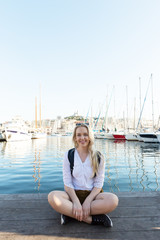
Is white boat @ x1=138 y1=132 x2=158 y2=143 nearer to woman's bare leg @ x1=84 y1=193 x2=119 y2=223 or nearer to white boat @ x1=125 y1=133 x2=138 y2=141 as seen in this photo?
white boat @ x1=125 y1=133 x2=138 y2=141

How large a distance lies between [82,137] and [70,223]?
47.1 inches

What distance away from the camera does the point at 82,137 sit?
9.38 feet

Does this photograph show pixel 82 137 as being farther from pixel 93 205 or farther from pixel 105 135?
pixel 105 135

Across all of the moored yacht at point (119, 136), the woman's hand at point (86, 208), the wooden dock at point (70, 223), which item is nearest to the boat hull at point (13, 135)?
the moored yacht at point (119, 136)

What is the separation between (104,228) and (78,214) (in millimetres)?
368

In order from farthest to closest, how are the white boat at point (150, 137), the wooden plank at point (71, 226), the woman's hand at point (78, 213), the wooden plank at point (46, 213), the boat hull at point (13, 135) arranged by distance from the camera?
the boat hull at point (13, 135)
the white boat at point (150, 137)
the wooden plank at point (46, 213)
the woman's hand at point (78, 213)
the wooden plank at point (71, 226)

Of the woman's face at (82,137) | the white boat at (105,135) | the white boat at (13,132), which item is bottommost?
the white boat at (105,135)

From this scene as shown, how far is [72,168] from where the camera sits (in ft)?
9.07

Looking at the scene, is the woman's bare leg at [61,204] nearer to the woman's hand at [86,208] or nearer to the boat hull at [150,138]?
the woman's hand at [86,208]

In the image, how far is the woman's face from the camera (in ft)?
9.42

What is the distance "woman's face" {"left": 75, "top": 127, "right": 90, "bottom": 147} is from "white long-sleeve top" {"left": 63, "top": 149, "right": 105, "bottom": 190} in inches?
9.5

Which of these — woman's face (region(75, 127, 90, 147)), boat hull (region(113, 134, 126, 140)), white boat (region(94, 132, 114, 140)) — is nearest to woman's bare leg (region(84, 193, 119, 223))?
woman's face (region(75, 127, 90, 147))

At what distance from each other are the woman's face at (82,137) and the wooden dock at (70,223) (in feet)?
3.61

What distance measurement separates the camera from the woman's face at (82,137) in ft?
9.42
